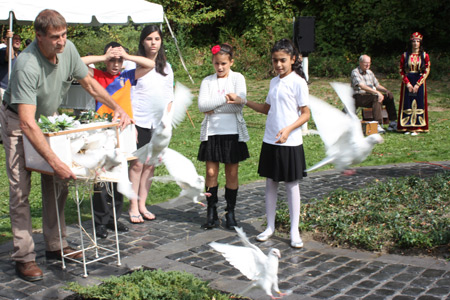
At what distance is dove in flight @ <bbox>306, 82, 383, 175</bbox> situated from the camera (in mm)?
4426

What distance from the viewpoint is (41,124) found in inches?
165

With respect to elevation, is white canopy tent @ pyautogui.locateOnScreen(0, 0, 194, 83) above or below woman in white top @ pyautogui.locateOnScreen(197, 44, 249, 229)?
above

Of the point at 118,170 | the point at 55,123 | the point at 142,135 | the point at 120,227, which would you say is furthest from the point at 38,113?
the point at 120,227

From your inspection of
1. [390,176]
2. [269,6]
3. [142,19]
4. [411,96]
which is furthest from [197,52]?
[390,176]

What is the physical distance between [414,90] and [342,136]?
782 centimetres

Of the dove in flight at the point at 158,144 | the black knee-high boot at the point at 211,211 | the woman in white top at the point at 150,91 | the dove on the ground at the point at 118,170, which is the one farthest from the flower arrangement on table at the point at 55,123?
the black knee-high boot at the point at 211,211

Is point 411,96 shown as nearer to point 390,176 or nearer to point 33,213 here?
point 390,176

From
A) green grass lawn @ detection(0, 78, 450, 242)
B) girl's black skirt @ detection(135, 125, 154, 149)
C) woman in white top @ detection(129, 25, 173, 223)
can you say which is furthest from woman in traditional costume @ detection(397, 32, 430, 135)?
girl's black skirt @ detection(135, 125, 154, 149)

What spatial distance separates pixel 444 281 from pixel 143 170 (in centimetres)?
333

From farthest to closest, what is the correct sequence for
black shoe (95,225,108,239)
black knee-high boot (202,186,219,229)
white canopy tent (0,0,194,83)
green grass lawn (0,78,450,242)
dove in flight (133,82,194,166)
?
white canopy tent (0,0,194,83)
green grass lawn (0,78,450,242)
black knee-high boot (202,186,219,229)
black shoe (95,225,108,239)
dove in flight (133,82,194,166)

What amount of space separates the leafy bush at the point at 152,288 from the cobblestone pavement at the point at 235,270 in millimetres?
379

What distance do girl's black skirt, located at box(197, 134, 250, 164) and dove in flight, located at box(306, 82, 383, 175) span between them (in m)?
0.95

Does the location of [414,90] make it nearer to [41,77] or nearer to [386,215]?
[386,215]

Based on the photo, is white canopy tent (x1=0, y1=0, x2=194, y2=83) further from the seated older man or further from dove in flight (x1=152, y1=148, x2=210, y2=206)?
dove in flight (x1=152, y1=148, x2=210, y2=206)
